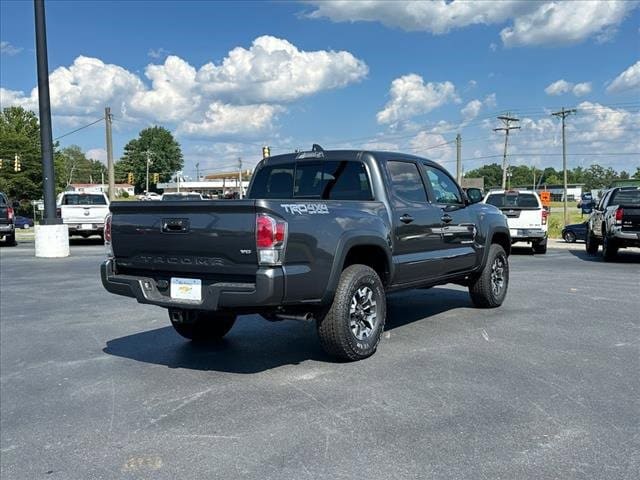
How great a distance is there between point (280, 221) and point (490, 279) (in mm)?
4040

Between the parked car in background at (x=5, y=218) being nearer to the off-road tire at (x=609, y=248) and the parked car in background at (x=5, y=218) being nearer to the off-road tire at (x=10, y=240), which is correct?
the off-road tire at (x=10, y=240)

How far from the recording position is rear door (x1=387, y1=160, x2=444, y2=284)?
5.97 m

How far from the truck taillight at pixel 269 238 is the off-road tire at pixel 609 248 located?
11.6 metres

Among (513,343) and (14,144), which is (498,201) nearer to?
(513,343)

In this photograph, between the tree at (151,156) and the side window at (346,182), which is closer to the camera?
the side window at (346,182)

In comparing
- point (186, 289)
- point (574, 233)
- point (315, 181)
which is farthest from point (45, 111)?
point (574, 233)

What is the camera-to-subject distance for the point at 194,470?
3428 mm

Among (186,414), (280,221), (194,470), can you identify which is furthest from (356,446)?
(280,221)

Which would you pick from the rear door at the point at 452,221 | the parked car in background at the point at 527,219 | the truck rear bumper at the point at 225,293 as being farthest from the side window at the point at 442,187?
the parked car in background at the point at 527,219

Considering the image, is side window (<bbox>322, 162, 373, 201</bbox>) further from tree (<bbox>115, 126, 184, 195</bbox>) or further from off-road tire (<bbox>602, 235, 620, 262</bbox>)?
tree (<bbox>115, 126, 184, 195</bbox>)

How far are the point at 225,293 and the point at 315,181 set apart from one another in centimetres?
209

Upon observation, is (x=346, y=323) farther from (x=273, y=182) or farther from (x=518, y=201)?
(x=518, y=201)

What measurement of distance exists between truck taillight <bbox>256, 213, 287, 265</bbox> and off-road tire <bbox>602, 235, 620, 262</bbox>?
11.6 m

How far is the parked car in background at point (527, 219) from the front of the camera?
55.7 ft
